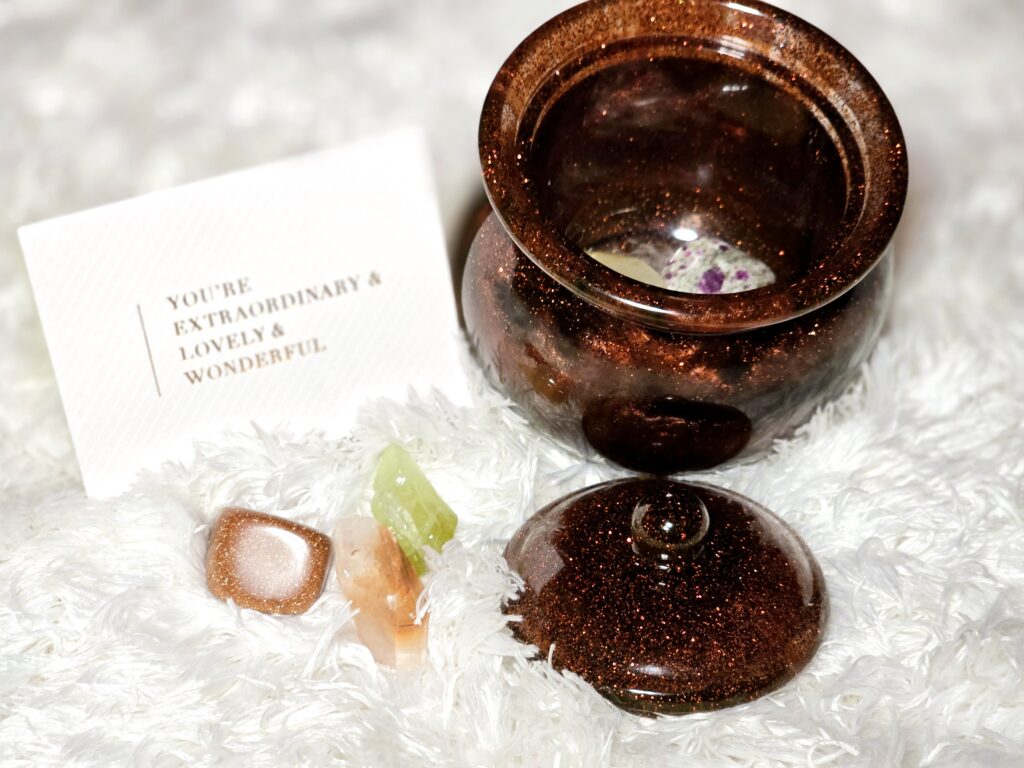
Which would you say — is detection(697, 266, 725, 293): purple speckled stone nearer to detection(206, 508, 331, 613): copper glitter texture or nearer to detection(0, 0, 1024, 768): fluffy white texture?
detection(0, 0, 1024, 768): fluffy white texture

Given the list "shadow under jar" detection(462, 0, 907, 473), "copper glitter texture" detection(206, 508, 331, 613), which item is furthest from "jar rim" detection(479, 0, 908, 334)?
"copper glitter texture" detection(206, 508, 331, 613)

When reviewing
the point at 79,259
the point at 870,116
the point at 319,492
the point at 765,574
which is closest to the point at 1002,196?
the point at 870,116

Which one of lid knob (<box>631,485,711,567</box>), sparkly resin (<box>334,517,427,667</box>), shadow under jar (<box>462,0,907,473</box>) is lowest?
sparkly resin (<box>334,517,427,667</box>)

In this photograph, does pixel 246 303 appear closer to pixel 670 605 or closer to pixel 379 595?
pixel 379 595

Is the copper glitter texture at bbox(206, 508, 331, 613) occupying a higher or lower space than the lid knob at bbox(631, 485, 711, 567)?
lower

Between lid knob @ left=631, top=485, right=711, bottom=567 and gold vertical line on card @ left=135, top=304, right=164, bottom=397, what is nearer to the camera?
lid knob @ left=631, top=485, right=711, bottom=567

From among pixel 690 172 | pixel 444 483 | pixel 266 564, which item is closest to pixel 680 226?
pixel 690 172
